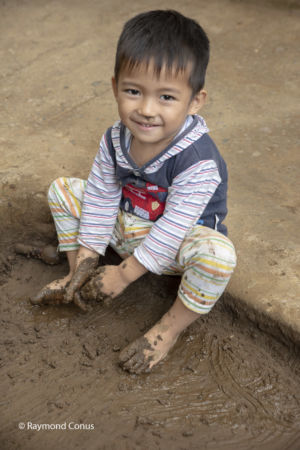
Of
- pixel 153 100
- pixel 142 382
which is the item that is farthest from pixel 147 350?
pixel 153 100

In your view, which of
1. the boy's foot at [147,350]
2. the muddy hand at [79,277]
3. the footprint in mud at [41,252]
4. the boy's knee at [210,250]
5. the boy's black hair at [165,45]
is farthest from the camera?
the footprint in mud at [41,252]

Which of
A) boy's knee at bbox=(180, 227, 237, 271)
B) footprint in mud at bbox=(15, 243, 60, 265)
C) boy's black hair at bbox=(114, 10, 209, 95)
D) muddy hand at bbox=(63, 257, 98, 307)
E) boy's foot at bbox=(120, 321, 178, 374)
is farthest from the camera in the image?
footprint in mud at bbox=(15, 243, 60, 265)

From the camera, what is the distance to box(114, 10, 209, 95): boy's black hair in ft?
4.76

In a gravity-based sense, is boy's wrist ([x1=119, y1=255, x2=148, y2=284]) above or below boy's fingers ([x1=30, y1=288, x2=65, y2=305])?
above

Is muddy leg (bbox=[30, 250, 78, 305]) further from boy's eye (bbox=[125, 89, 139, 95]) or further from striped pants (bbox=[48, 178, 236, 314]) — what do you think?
boy's eye (bbox=[125, 89, 139, 95])

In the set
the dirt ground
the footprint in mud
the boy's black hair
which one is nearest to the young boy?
the boy's black hair

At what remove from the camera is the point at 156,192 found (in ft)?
5.67

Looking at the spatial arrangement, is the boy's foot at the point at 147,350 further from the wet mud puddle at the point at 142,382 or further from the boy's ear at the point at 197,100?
the boy's ear at the point at 197,100

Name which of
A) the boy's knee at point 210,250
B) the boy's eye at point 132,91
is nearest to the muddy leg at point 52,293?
the boy's knee at point 210,250

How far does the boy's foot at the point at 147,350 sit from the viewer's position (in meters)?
1.66

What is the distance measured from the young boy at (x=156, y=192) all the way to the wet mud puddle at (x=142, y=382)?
0.09m

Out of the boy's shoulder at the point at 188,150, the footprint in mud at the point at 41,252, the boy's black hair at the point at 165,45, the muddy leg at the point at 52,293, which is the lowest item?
the footprint in mud at the point at 41,252

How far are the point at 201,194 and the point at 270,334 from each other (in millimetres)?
546

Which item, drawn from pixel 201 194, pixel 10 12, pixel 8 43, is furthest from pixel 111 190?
pixel 10 12
